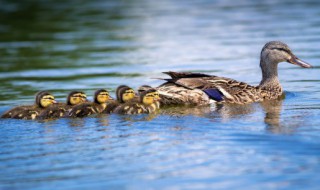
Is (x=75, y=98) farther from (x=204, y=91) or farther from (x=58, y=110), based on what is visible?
(x=204, y=91)

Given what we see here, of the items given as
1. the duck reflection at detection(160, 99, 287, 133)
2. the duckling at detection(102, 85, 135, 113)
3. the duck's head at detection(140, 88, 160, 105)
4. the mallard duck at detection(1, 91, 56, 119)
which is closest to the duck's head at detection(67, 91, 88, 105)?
the mallard duck at detection(1, 91, 56, 119)

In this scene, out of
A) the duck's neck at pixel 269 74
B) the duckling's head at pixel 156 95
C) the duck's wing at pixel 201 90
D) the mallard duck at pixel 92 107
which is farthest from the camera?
the duck's neck at pixel 269 74

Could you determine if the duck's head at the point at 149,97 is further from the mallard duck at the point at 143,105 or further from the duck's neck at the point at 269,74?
the duck's neck at the point at 269,74

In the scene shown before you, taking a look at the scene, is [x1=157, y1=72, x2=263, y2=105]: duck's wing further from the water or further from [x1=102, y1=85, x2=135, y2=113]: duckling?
[x1=102, y1=85, x2=135, y2=113]: duckling

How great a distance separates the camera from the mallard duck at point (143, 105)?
10.2 m

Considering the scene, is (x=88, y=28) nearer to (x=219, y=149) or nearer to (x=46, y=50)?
(x=46, y=50)

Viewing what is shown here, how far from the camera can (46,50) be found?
18297 mm

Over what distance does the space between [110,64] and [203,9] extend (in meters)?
9.85

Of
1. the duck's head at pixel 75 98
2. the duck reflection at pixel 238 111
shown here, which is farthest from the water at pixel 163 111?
the duck's head at pixel 75 98

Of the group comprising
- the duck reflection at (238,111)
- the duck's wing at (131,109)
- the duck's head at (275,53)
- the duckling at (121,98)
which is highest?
the duck's head at (275,53)

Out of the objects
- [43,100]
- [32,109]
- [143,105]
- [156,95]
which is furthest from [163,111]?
[32,109]

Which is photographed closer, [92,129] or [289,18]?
[92,129]

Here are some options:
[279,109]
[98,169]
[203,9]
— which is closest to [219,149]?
[98,169]

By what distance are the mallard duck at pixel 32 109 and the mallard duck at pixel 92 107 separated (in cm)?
40
